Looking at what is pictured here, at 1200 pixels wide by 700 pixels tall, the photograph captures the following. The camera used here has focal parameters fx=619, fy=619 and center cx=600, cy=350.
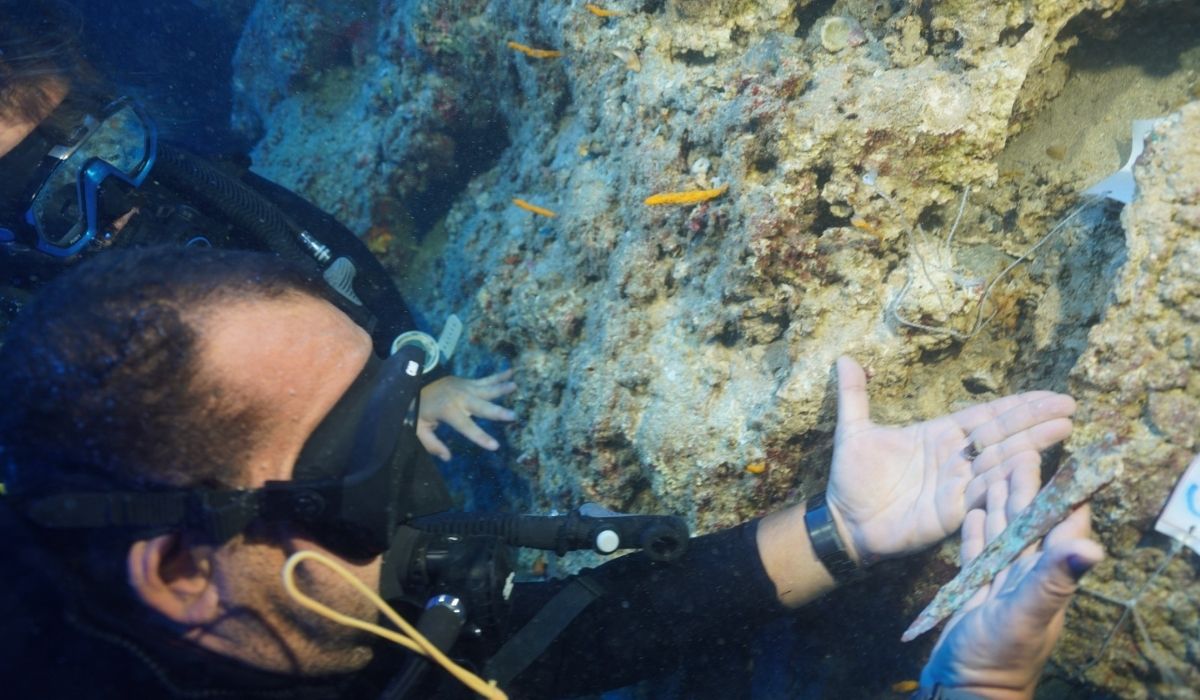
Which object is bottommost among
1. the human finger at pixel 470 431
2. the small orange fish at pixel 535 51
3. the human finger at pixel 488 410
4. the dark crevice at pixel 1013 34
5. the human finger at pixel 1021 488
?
the human finger at pixel 470 431

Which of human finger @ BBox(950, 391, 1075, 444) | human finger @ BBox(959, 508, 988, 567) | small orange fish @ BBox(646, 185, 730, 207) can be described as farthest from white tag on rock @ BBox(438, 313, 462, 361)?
human finger @ BBox(959, 508, 988, 567)

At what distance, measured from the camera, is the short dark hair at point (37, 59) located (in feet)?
10.9

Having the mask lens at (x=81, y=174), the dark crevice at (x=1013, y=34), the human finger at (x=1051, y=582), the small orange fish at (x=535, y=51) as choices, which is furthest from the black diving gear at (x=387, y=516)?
the small orange fish at (x=535, y=51)

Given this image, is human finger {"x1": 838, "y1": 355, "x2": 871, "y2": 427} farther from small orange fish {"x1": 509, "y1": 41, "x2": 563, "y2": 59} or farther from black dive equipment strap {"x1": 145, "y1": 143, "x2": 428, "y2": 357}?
small orange fish {"x1": 509, "y1": 41, "x2": 563, "y2": 59}

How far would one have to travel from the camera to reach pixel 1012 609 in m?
1.50

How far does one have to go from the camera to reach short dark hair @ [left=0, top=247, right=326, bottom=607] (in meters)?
1.51

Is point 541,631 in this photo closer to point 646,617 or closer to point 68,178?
point 646,617

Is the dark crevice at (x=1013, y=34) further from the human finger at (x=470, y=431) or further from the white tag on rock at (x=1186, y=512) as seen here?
the human finger at (x=470, y=431)

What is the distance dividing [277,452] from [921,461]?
2079 millimetres

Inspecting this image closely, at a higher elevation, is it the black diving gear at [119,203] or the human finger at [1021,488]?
the black diving gear at [119,203]

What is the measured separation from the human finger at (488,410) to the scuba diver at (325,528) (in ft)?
4.33

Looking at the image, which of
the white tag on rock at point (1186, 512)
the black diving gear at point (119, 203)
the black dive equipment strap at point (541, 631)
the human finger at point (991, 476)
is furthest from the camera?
the black diving gear at point (119, 203)

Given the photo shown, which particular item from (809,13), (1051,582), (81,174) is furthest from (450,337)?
(1051,582)

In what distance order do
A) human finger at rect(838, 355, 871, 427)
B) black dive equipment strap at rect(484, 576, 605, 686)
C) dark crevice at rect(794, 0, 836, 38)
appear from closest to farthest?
black dive equipment strap at rect(484, 576, 605, 686), human finger at rect(838, 355, 871, 427), dark crevice at rect(794, 0, 836, 38)
